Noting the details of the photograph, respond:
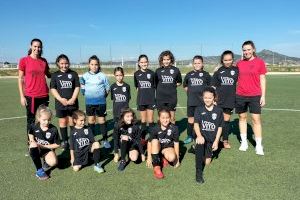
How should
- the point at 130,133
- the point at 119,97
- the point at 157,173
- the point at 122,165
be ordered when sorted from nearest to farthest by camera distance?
1. the point at 157,173
2. the point at 122,165
3. the point at 130,133
4. the point at 119,97

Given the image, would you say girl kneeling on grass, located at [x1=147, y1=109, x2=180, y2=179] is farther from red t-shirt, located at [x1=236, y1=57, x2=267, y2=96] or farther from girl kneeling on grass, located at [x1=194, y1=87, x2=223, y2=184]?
red t-shirt, located at [x1=236, y1=57, x2=267, y2=96]

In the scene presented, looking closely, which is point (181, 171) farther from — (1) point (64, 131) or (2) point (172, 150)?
(1) point (64, 131)

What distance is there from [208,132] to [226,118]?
56.4 inches

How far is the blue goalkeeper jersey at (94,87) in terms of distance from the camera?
6.77 m

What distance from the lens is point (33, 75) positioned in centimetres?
607

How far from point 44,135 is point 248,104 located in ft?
12.8

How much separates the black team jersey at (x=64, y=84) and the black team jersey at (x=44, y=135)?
3.63 ft

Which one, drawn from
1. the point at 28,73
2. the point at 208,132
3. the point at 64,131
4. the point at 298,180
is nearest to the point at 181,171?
the point at 208,132

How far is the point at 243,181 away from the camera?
4.75 metres

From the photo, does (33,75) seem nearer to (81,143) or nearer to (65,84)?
(65,84)

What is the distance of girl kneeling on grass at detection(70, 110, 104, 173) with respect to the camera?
538 centimetres

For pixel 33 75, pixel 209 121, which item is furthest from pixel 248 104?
pixel 33 75

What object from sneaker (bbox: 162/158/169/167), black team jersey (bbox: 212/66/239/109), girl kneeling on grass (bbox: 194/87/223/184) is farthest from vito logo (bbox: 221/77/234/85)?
sneaker (bbox: 162/158/169/167)

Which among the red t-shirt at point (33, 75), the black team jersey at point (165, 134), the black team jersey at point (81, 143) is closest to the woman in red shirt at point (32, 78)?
the red t-shirt at point (33, 75)
